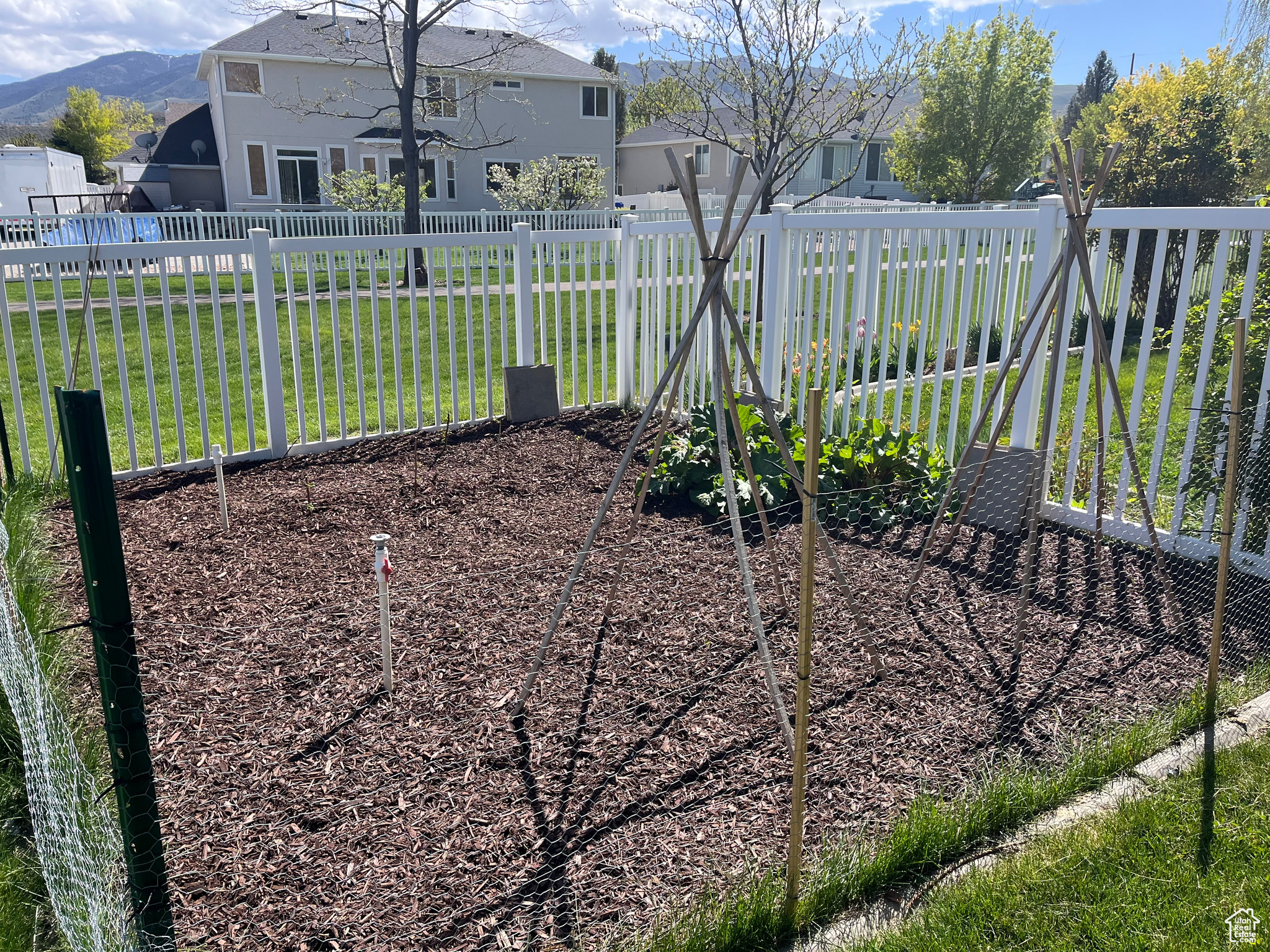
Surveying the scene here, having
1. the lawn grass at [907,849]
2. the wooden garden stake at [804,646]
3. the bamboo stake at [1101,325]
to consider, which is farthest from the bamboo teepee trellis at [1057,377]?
the wooden garden stake at [804,646]

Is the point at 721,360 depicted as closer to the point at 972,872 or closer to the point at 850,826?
the point at 850,826

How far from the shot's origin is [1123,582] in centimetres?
447

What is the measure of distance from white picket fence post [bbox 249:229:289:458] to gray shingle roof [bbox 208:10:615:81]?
18559 millimetres

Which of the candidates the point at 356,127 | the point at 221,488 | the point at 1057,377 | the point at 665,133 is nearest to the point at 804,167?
the point at 665,133

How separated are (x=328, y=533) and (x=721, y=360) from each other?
2.79 metres

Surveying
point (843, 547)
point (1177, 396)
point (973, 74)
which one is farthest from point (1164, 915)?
point (973, 74)

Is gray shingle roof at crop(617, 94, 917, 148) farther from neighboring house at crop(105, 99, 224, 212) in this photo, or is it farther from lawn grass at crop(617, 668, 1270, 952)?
lawn grass at crop(617, 668, 1270, 952)

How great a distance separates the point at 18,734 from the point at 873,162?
43.3m

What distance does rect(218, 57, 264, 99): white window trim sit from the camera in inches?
1040

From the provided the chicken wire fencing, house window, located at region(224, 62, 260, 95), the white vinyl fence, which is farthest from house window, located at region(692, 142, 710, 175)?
the chicken wire fencing

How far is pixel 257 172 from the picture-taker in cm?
2756

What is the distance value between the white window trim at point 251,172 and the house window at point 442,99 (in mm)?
5416

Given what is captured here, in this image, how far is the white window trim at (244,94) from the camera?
26.4 m

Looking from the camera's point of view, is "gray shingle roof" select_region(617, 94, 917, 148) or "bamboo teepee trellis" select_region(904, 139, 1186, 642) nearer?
"bamboo teepee trellis" select_region(904, 139, 1186, 642)
